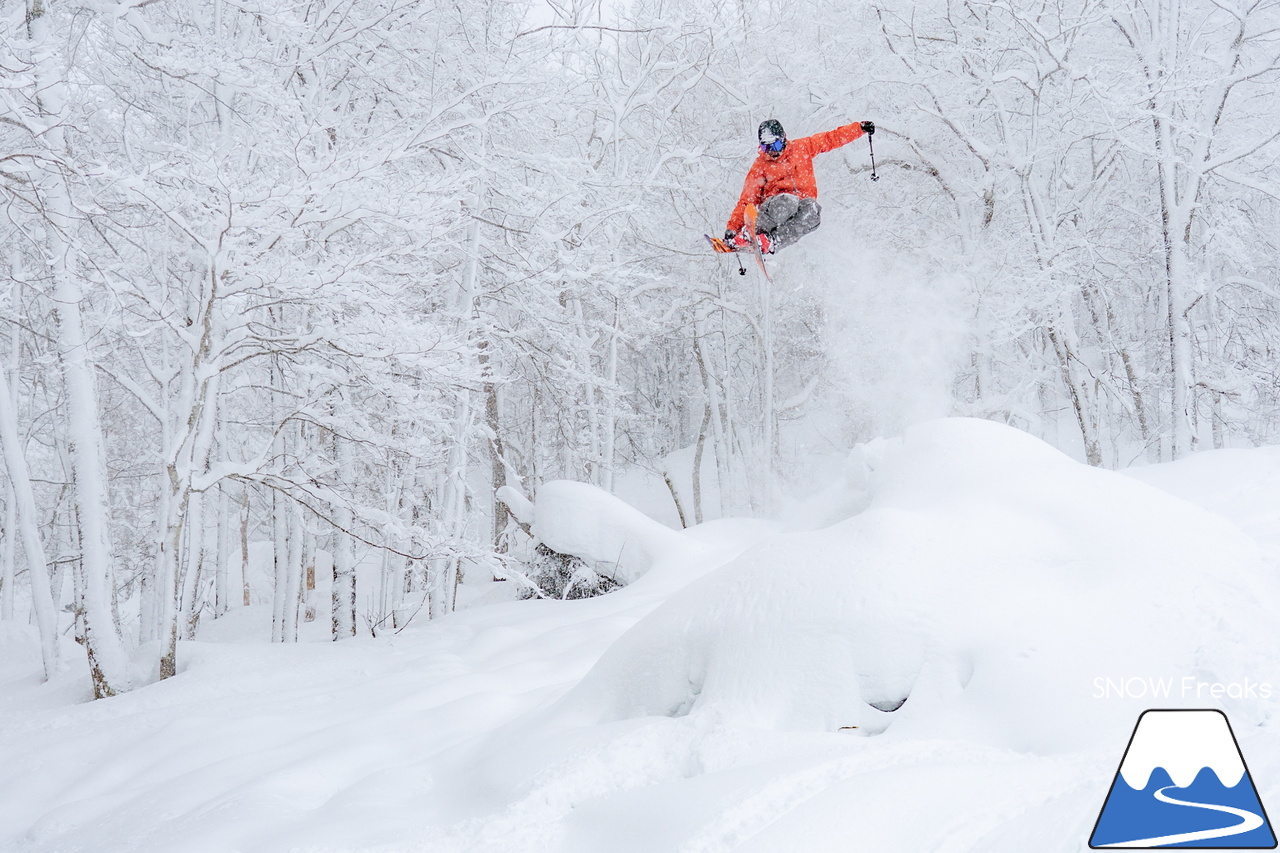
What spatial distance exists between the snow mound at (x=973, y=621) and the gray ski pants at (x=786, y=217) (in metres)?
4.50

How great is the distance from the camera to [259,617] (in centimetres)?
1603

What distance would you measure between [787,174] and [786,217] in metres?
0.55

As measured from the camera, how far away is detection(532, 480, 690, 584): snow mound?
8.41 m

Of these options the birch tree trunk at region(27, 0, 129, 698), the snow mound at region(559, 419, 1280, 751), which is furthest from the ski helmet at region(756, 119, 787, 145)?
the birch tree trunk at region(27, 0, 129, 698)

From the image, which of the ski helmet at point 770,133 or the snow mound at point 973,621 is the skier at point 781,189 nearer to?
the ski helmet at point 770,133

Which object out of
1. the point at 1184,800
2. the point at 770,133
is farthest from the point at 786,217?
Answer: the point at 1184,800

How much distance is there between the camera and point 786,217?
25.1ft

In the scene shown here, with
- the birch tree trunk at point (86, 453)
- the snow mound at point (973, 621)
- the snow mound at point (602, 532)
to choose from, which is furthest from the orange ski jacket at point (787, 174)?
the birch tree trunk at point (86, 453)

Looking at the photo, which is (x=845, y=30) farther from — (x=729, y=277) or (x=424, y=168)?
(x=424, y=168)

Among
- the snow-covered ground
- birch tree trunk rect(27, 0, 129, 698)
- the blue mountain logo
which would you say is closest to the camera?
the blue mountain logo

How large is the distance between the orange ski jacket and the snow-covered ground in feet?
13.9

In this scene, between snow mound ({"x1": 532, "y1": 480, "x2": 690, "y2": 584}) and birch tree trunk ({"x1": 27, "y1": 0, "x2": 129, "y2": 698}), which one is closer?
birch tree trunk ({"x1": 27, "y1": 0, "x2": 129, "y2": 698})

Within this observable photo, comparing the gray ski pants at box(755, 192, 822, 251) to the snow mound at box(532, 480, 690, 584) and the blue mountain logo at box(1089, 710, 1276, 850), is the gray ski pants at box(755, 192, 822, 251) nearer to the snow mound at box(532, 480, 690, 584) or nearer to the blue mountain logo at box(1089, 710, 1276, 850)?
the snow mound at box(532, 480, 690, 584)

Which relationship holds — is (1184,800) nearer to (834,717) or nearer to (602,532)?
(834,717)
